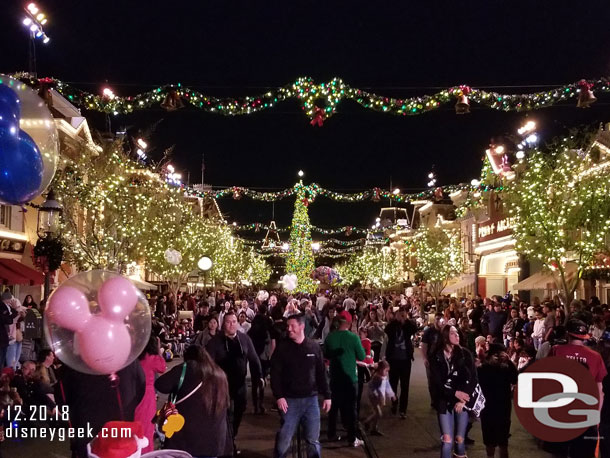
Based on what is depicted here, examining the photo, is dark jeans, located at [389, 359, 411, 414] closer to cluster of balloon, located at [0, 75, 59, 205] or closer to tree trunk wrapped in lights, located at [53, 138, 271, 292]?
cluster of balloon, located at [0, 75, 59, 205]

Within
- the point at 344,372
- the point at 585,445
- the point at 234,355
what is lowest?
the point at 585,445

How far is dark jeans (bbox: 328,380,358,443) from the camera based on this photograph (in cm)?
997

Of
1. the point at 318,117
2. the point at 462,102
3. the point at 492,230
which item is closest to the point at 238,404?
the point at 318,117

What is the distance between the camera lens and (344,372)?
33.4ft

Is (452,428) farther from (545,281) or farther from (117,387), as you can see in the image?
(545,281)

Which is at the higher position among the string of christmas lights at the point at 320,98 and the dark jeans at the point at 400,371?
the string of christmas lights at the point at 320,98

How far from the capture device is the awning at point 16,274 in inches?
1021

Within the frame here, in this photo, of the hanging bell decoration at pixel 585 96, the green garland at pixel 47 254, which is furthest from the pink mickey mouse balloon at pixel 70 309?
the green garland at pixel 47 254

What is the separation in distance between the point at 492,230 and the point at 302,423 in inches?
1594

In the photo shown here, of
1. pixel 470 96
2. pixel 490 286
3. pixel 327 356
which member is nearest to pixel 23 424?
pixel 327 356

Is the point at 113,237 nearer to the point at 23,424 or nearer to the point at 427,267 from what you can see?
the point at 23,424

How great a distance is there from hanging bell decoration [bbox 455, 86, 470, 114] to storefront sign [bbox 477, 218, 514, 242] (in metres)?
27.8

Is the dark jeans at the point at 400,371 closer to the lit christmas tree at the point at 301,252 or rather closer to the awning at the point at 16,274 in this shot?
the awning at the point at 16,274

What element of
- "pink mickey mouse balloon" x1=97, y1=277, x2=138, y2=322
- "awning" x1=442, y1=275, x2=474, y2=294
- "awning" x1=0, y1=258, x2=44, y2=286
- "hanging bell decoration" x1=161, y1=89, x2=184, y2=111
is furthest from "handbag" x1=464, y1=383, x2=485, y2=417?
"awning" x1=442, y1=275, x2=474, y2=294
